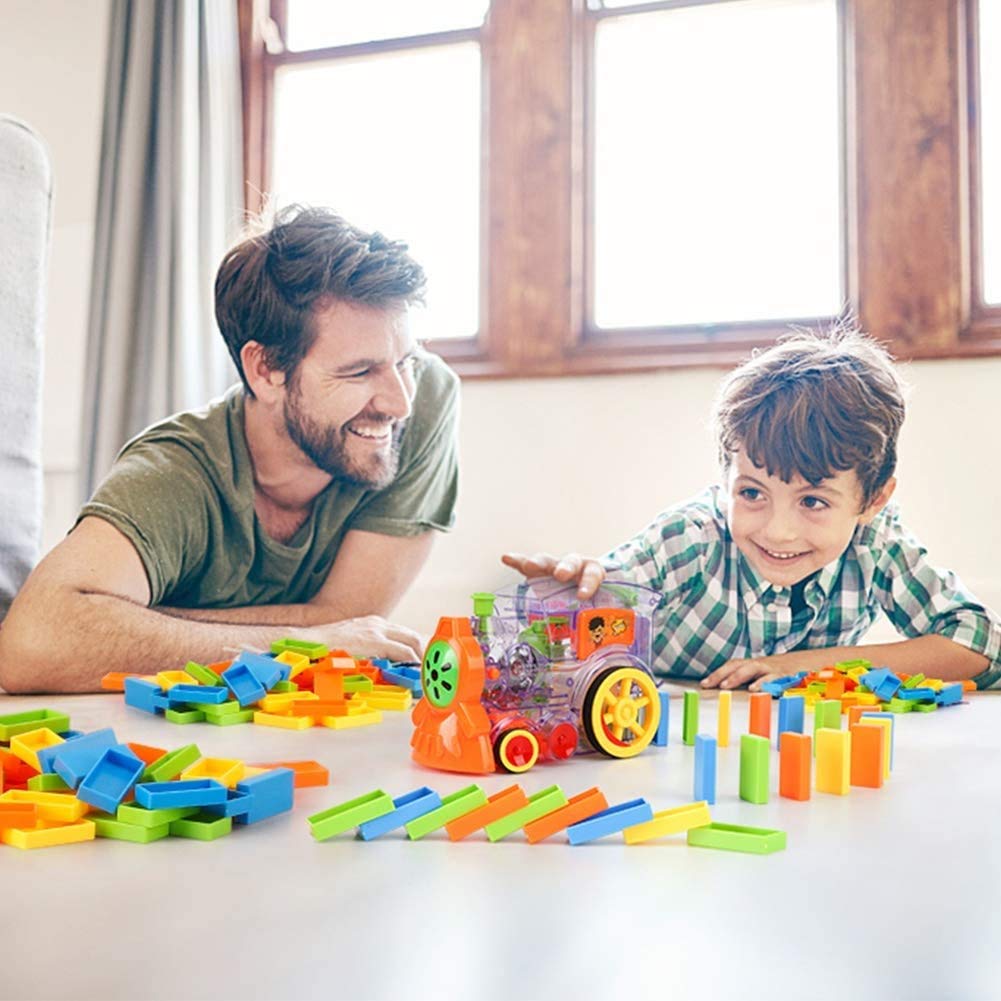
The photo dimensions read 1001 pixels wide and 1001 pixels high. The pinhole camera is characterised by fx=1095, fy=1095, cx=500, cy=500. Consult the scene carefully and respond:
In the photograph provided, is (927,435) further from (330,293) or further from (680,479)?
(330,293)

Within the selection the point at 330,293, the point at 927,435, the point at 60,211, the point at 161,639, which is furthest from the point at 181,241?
the point at 927,435

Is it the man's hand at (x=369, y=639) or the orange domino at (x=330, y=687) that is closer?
the orange domino at (x=330, y=687)

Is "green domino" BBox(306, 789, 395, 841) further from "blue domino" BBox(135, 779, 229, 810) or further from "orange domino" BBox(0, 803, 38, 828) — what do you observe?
"orange domino" BBox(0, 803, 38, 828)

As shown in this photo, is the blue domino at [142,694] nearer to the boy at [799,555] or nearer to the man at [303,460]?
the man at [303,460]

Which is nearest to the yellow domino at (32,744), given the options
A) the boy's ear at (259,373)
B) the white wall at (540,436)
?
the boy's ear at (259,373)

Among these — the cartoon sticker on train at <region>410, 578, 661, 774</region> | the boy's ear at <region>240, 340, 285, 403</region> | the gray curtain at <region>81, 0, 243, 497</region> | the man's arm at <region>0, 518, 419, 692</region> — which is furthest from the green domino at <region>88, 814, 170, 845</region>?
the gray curtain at <region>81, 0, 243, 497</region>

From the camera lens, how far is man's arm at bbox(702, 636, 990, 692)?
1.38 m

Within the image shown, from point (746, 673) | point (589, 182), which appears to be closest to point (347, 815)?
point (746, 673)

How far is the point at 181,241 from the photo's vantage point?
8.18 ft

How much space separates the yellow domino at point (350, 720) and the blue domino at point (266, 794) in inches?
12.4

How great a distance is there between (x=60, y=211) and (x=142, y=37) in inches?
18.4

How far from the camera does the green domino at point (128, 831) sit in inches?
24.1

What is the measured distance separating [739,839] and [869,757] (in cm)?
22

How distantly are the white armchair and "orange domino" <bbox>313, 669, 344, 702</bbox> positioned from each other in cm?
67
